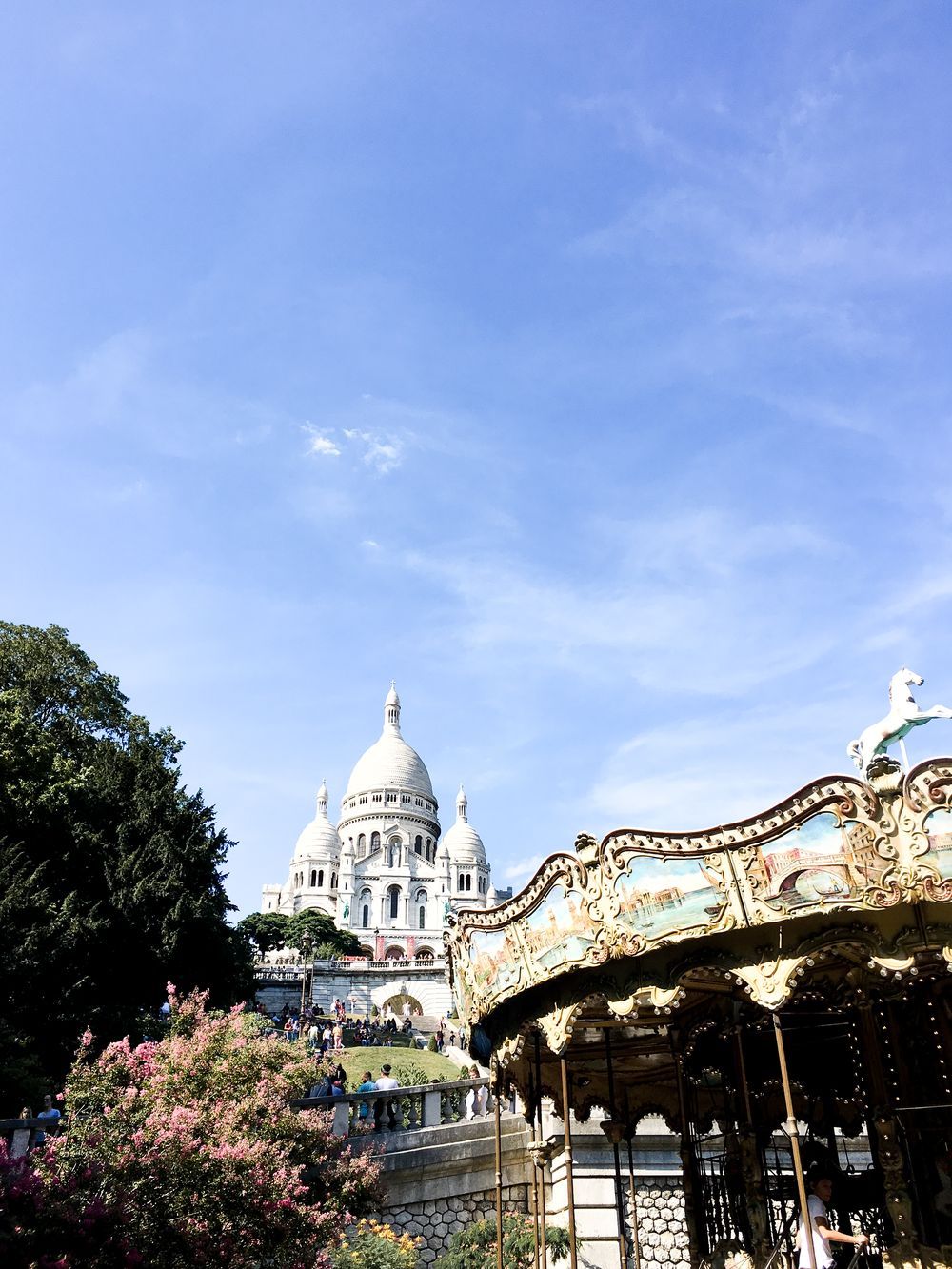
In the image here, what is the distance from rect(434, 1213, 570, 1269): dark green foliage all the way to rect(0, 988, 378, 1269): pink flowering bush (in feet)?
5.30

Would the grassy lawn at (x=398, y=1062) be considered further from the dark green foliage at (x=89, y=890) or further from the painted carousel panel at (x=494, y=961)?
the painted carousel panel at (x=494, y=961)

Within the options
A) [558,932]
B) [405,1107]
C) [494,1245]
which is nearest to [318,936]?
[405,1107]

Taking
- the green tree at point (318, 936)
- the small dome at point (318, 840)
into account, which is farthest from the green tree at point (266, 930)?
the small dome at point (318, 840)

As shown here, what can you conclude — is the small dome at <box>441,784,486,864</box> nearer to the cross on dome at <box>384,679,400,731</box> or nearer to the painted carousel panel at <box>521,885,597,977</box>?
the cross on dome at <box>384,679,400,731</box>

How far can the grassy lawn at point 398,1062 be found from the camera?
2544cm

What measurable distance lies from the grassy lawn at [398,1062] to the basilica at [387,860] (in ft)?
189

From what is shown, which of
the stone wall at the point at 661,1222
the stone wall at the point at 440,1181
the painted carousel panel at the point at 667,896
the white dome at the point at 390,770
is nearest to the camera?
the painted carousel panel at the point at 667,896

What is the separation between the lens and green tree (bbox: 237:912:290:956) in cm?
7038

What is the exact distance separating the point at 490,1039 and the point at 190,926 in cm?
1527

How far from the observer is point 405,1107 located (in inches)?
567

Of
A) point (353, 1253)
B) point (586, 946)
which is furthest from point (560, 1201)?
point (586, 946)

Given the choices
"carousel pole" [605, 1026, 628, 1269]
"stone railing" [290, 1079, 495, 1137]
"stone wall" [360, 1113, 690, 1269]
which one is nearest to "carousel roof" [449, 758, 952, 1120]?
"carousel pole" [605, 1026, 628, 1269]

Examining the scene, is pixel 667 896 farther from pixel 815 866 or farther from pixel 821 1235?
pixel 821 1235

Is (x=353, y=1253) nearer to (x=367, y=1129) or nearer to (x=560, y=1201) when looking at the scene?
(x=367, y=1129)
